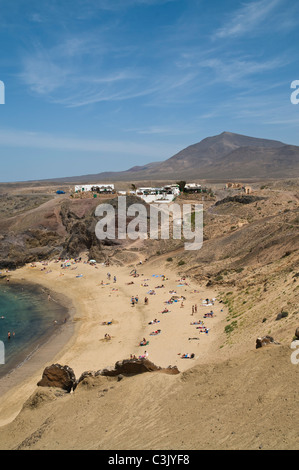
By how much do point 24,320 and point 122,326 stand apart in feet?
29.9

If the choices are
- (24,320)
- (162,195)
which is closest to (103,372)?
(24,320)

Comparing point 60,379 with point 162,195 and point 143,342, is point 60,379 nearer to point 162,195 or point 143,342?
point 143,342

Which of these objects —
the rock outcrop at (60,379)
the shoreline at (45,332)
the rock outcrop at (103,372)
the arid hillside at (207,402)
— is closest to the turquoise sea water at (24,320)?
the shoreline at (45,332)

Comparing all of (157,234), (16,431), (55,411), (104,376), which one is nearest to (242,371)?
(104,376)

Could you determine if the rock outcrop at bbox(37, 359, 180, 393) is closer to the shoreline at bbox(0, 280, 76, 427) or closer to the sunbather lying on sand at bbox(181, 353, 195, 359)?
the shoreline at bbox(0, 280, 76, 427)

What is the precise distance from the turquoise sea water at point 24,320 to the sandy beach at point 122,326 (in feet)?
3.10

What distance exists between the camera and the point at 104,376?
13.2 metres

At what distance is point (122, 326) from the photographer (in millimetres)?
25891

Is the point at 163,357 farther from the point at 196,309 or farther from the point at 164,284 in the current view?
the point at 164,284

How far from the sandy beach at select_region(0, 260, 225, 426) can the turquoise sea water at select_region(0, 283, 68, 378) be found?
0.95 m

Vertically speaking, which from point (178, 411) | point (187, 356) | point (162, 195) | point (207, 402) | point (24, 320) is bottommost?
point (24, 320)

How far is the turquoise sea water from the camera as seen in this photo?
77.5 feet

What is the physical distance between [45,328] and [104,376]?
52.1 ft

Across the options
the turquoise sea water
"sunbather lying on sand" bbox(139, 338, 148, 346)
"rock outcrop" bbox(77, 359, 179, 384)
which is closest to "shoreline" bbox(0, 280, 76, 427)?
the turquoise sea water
